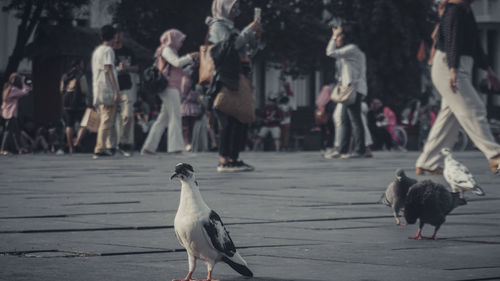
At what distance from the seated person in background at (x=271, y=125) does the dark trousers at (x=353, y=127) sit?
10174mm

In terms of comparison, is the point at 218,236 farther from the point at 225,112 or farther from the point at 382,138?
the point at 382,138

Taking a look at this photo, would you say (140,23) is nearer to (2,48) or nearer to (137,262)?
(2,48)

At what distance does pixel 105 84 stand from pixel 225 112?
5560 millimetres

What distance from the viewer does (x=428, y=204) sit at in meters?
7.16

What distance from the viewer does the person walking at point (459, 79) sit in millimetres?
12992

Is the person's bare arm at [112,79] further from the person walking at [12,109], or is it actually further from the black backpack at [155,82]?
the person walking at [12,109]

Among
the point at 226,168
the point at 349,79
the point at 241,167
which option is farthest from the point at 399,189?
the point at 349,79

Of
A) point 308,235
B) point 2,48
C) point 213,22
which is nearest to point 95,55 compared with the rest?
point 213,22

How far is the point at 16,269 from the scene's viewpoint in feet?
18.0

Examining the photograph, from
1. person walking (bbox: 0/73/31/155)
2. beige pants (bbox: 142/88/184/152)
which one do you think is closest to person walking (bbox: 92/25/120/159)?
beige pants (bbox: 142/88/184/152)

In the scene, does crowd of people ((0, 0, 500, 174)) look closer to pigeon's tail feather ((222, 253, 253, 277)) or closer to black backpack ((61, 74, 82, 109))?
black backpack ((61, 74, 82, 109))

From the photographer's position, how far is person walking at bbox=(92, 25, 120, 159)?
1880cm

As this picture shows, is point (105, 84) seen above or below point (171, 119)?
above

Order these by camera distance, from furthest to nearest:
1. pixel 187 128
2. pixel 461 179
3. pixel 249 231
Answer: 1. pixel 187 128
2. pixel 461 179
3. pixel 249 231
